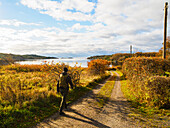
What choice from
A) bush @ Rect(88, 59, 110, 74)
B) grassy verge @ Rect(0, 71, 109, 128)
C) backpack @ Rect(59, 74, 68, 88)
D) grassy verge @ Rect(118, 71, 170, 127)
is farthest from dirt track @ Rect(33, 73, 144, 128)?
bush @ Rect(88, 59, 110, 74)

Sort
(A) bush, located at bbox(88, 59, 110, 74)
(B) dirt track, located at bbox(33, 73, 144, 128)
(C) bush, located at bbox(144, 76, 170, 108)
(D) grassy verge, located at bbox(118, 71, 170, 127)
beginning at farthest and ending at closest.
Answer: (A) bush, located at bbox(88, 59, 110, 74) < (C) bush, located at bbox(144, 76, 170, 108) < (D) grassy verge, located at bbox(118, 71, 170, 127) < (B) dirt track, located at bbox(33, 73, 144, 128)

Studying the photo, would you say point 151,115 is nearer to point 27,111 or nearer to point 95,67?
point 27,111

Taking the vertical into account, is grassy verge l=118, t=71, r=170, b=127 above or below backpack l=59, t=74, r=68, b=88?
below

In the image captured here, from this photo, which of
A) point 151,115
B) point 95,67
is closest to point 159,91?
point 151,115

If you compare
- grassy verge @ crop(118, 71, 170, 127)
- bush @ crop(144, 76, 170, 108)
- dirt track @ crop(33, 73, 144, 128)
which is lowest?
dirt track @ crop(33, 73, 144, 128)

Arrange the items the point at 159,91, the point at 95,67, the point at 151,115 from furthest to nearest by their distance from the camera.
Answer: the point at 95,67 → the point at 159,91 → the point at 151,115

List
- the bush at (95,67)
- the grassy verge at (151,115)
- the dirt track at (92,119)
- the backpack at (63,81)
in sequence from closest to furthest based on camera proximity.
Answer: the dirt track at (92,119), the grassy verge at (151,115), the backpack at (63,81), the bush at (95,67)

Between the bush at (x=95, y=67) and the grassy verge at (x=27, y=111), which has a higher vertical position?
the bush at (x=95, y=67)

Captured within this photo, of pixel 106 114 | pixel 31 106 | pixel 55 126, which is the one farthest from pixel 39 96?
pixel 106 114

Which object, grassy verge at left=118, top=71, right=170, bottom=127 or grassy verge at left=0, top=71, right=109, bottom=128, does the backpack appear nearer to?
grassy verge at left=0, top=71, right=109, bottom=128

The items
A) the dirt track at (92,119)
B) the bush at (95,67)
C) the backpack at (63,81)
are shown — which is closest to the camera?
the dirt track at (92,119)

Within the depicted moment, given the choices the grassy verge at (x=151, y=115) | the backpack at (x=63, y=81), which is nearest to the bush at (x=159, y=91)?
the grassy verge at (x=151, y=115)

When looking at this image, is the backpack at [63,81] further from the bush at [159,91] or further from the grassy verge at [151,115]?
the bush at [159,91]

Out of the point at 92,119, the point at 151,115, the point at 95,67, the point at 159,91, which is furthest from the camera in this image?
the point at 95,67
